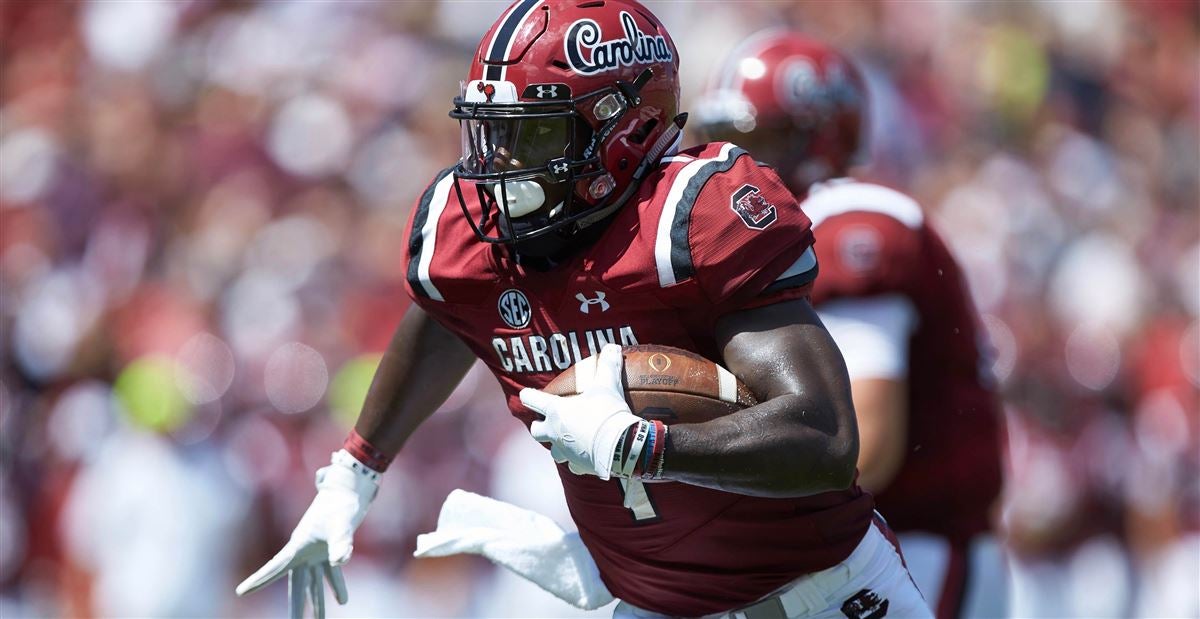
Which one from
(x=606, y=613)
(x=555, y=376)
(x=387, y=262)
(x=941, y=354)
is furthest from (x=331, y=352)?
(x=555, y=376)

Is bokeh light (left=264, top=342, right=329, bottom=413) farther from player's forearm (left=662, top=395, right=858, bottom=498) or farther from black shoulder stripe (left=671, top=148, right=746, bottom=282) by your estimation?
player's forearm (left=662, top=395, right=858, bottom=498)

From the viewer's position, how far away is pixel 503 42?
2602mm

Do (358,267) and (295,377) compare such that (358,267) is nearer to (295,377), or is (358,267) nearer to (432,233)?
(295,377)

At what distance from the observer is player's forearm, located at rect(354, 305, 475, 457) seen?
9.85ft

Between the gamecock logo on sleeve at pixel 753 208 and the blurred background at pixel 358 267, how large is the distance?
3.67 m

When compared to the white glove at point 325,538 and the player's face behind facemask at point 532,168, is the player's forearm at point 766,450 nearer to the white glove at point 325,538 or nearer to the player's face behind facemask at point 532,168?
the player's face behind facemask at point 532,168

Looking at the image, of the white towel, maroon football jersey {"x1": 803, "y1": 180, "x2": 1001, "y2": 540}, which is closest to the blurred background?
maroon football jersey {"x1": 803, "y1": 180, "x2": 1001, "y2": 540}

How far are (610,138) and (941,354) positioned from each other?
117 centimetres

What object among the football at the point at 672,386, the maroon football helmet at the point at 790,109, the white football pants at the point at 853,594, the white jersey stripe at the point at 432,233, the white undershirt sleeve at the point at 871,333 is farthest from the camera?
the maroon football helmet at the point at 790,109

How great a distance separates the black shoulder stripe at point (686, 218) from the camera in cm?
233

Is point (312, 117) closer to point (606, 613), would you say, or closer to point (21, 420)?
point (21, 420)

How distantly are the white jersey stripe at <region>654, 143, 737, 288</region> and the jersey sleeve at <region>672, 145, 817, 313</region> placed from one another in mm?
18

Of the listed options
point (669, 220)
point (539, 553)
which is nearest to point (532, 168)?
point (669, 220)

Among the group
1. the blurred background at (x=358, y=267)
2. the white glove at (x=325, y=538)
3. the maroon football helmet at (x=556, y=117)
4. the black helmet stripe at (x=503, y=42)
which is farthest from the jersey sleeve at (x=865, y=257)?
the blurred background at (x=358, y=267)
